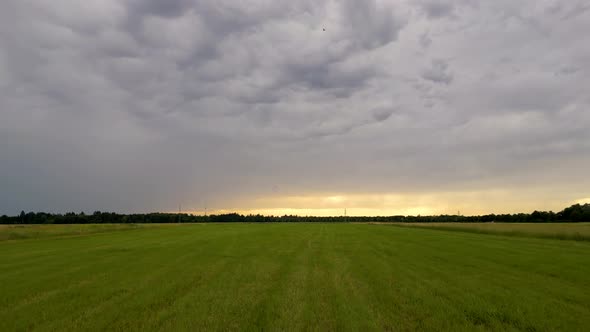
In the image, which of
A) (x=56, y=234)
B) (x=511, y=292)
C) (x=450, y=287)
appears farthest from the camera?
(x=56, y=234)

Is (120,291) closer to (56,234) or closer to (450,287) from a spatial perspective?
(450,287)

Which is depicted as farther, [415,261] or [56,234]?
[56,234]

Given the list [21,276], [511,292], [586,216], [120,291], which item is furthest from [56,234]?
[586,216]

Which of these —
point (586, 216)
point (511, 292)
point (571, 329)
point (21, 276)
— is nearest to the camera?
point (571, 329)

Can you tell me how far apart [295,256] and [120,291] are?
1384cm

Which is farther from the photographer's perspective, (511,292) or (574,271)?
(574,271)

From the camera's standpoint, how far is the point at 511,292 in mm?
14625

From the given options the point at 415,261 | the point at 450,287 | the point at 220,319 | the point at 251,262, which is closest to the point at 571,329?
the point at 450,287

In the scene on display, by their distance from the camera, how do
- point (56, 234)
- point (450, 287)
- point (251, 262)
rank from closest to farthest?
1. point (450, 287)
2. point (251, 262)
3. point (56, 234)

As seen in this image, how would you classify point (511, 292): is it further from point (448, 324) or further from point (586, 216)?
point (586, 216)

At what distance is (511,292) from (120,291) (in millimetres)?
14905

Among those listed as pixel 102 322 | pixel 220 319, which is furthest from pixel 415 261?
pixel 102 322

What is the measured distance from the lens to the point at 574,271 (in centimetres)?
2002

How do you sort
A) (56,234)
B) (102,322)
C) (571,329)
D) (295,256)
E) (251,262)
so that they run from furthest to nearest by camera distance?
(56,234) < (295,256) < (251,262) < (102,322) < (571,329)
